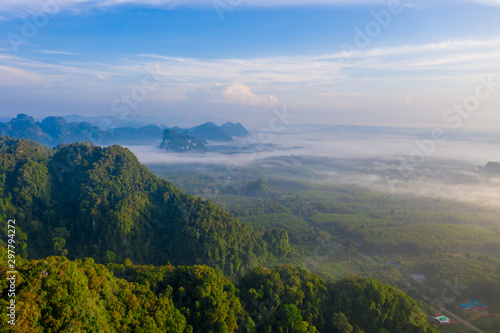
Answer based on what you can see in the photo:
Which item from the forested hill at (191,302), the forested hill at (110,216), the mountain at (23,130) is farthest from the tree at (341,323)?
the mountain at (23,130)

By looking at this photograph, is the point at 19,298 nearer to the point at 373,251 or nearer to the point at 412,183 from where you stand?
the point at 373,251

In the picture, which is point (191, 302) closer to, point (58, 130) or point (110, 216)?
point (110, 216)

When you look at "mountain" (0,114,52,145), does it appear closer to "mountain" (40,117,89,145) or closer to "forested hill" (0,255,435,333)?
"mountain" (40,117,89,145)

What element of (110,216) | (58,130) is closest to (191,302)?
(110,216)

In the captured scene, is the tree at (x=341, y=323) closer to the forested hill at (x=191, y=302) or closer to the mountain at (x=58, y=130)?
the forested hill at (x=191, y=302)

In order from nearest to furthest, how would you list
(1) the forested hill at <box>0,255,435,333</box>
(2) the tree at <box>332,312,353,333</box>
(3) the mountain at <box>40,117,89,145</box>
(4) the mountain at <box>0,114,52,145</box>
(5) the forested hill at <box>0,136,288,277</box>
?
(1) the forested hill at <box>0,255,435,333</box>, (2) the tree at <box>332,312,353,333</box>, (5) the forested hill at <box>0,136,288,277</box>, (4) the mountain at <box>0,114,52,145</box>, (3) the mountain at <box>40,117,89,145</box>

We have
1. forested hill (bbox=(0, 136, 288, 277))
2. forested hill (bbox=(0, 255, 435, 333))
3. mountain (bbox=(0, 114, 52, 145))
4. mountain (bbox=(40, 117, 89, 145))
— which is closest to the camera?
forested hill (bbox=(0, 255, 435, 333))

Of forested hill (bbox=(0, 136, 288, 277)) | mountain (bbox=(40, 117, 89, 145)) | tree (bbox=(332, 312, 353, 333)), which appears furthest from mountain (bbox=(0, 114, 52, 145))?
tree (bbox=(332, 312, 353, 333))

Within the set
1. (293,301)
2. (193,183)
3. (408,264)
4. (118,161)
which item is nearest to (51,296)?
(293,301)

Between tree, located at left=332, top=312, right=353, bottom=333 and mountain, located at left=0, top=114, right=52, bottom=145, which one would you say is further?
mountain, located at left=0, top=114, right=52, bottom=145
